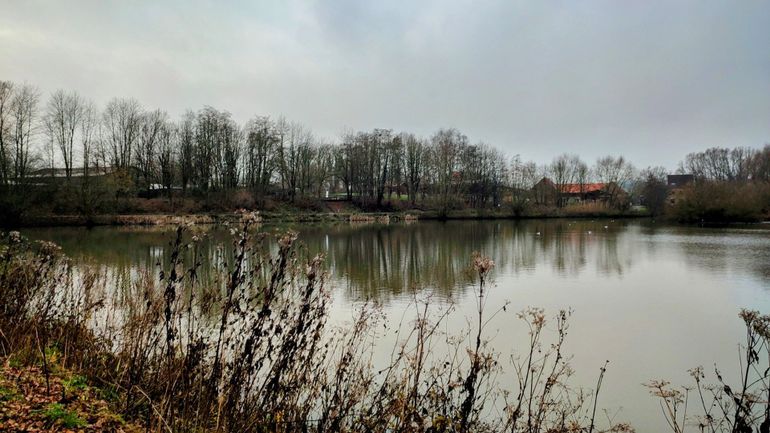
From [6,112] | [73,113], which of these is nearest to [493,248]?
[6,112]

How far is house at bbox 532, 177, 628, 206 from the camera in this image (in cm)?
6975

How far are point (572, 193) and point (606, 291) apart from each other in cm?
6929

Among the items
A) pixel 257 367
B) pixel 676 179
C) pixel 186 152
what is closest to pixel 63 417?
pixel 257 367

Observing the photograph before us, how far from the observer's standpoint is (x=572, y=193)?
77.4 metres

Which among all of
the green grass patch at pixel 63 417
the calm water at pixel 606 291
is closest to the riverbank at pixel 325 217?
the calm water at pixel 606 291

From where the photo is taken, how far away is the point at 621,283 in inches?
566

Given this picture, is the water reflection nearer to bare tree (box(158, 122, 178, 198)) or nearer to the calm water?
the calm water

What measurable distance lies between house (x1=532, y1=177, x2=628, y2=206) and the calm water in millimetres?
44581

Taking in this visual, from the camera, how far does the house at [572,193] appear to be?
69750mm

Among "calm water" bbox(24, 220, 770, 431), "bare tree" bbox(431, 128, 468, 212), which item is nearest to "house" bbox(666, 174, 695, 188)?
"bare tree" bbox(431, 128, 468, 212)

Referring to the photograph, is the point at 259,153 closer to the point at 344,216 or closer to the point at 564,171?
the point at 344,216

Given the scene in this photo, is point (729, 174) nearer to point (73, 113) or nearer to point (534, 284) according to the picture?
point (534, 284)

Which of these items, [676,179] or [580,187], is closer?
[580,187]

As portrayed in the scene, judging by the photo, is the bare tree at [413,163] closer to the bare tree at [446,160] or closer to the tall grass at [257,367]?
the bare tree at [446,160]
